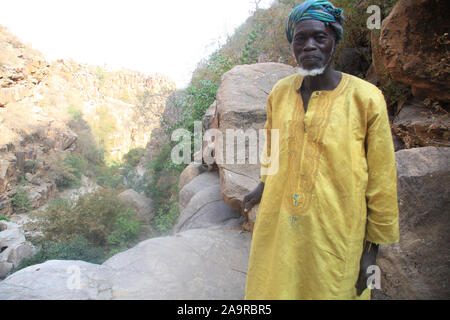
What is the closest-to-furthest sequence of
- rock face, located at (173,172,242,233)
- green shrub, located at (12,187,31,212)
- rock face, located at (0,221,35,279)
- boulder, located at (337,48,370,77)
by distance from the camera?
rock face, located at (173,172,242,233) → boulder, located at (337,48,370,77) → rock face, located at (0,221,35,279) → green shrub, located at (12,187,31,212)

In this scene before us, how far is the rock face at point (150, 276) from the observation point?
1.93 m

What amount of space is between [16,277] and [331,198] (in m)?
2.32

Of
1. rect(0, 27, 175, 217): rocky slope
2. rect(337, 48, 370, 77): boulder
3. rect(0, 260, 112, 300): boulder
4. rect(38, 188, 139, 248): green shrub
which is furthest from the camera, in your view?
rect(0, 27, 175, 217): rocky slope

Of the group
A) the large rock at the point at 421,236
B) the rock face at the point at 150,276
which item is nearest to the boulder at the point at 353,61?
the large rock at the point at 421,236

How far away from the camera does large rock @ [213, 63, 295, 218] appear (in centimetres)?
337

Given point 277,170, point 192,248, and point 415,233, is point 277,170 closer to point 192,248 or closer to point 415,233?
point 415,233

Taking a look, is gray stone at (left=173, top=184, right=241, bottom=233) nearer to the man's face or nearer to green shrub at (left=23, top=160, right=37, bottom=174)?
the man's face

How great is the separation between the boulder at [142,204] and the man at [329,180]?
7406 mm

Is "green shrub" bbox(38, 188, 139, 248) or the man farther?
"green shrub" bbox(38, 188, 139, 248)

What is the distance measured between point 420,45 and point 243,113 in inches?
79.3

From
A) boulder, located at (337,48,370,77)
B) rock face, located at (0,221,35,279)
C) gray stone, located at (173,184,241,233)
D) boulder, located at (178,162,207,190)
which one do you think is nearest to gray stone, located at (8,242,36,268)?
rock face, located at (0,221,35,279)

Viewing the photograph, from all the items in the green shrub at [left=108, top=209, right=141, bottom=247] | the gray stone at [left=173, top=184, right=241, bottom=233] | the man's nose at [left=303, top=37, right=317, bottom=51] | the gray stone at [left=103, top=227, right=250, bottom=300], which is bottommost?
the green shrub at [left=108, top=209, right=141, bottom=247]

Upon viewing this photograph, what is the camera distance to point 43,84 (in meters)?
20.5

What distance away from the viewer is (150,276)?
2244mm
